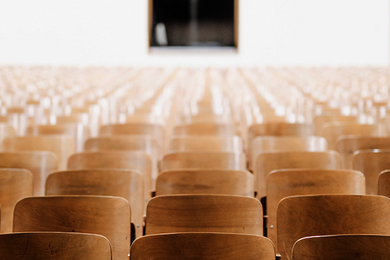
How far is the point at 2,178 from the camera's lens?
6.81 ft

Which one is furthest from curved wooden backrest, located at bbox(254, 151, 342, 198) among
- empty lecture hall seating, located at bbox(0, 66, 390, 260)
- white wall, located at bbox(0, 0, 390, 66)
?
white wall, located at bbox(0, 0, 390, 66)

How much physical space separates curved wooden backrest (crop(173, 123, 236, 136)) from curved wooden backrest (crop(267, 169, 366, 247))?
5.17ft

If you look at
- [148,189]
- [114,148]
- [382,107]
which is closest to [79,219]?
[148,189]

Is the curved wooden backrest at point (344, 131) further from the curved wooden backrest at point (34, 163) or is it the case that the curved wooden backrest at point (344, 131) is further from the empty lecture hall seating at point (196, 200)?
the curved wooden backrest at point (34, 163)

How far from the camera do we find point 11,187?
82.4 inches

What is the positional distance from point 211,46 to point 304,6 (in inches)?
144

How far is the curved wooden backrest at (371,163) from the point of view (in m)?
2.43

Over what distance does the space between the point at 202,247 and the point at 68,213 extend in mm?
638

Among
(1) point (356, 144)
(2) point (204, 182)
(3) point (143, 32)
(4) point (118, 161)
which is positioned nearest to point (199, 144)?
(4) point (118, 161)

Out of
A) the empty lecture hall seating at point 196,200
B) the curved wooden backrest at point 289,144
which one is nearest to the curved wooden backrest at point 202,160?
the empty lecture hall seating at point 196,200

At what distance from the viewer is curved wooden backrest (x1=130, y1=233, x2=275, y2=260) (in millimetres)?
1311

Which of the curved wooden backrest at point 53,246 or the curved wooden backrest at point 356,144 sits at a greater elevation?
the curved wooden backrest at point 356,144

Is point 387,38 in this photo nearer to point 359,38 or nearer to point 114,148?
point 359,38

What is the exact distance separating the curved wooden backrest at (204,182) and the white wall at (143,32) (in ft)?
43.2
